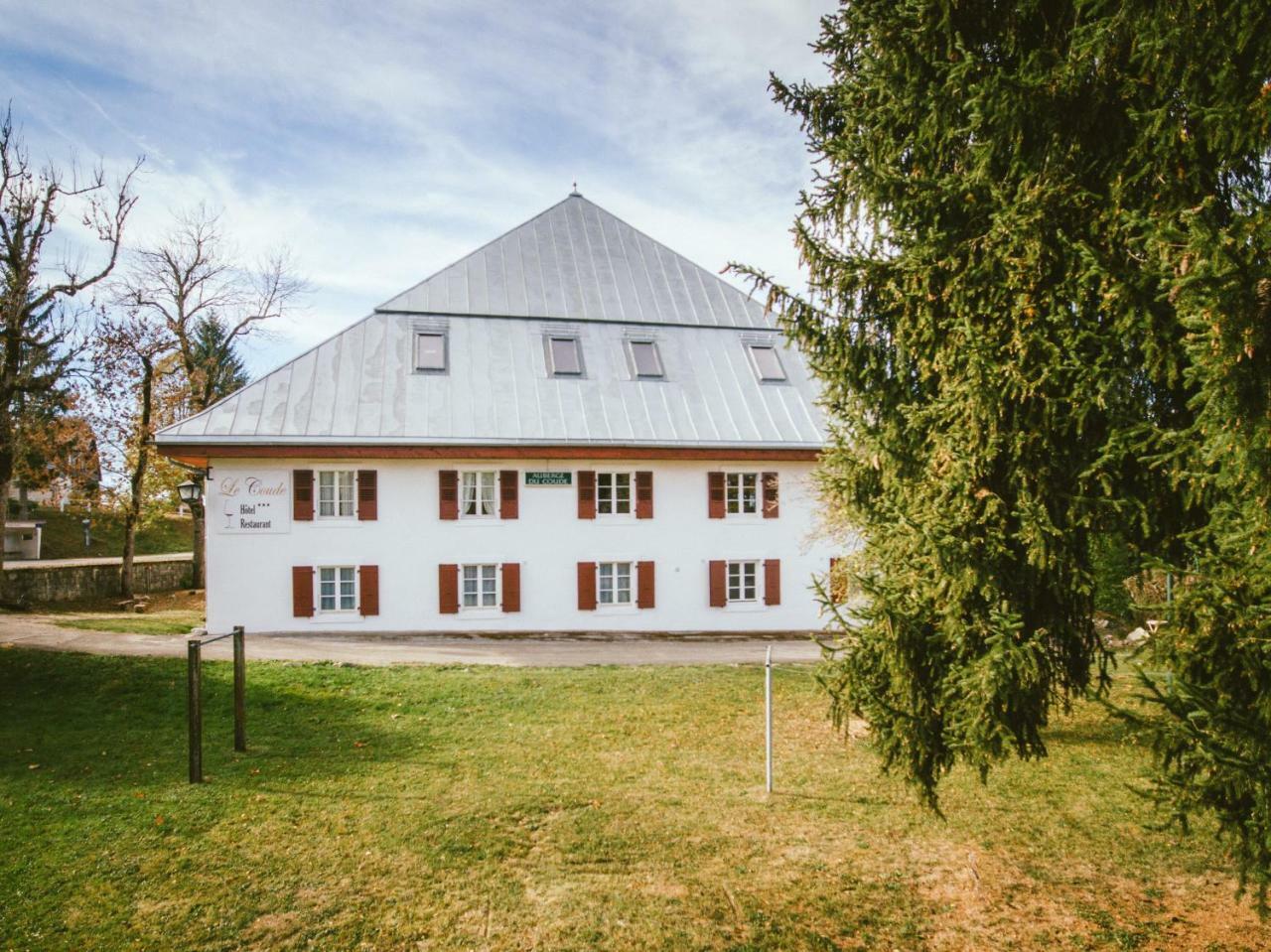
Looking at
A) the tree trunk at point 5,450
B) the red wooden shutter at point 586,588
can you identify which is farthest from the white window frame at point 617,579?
the tree trunk at point 5,450

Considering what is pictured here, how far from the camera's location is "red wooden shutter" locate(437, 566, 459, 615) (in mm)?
17781

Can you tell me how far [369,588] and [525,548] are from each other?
3.42 m

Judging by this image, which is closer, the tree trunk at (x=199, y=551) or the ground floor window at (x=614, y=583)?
the ground floor window at (x=614, y=583)

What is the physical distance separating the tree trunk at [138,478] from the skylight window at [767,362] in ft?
63.0

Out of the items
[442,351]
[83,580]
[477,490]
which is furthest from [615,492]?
[83,580]

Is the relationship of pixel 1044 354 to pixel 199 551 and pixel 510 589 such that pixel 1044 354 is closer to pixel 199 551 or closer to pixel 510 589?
pixel 510 589

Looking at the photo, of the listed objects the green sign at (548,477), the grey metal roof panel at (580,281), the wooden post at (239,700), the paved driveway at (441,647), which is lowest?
the paved driveway at (441,647)

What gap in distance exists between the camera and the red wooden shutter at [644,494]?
61.3 feet

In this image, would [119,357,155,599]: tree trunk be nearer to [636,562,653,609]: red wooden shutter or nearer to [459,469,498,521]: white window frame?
[459,469,498,521]: white window frame

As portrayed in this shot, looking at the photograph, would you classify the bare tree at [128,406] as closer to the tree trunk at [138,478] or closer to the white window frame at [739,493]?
the tree trunk at [138,478]

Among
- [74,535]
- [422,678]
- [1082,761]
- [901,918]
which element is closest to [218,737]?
[422,678]

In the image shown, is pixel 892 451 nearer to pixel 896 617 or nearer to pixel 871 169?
pixel 896 617

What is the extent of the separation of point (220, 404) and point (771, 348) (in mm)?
13629

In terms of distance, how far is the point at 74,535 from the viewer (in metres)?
44.7
